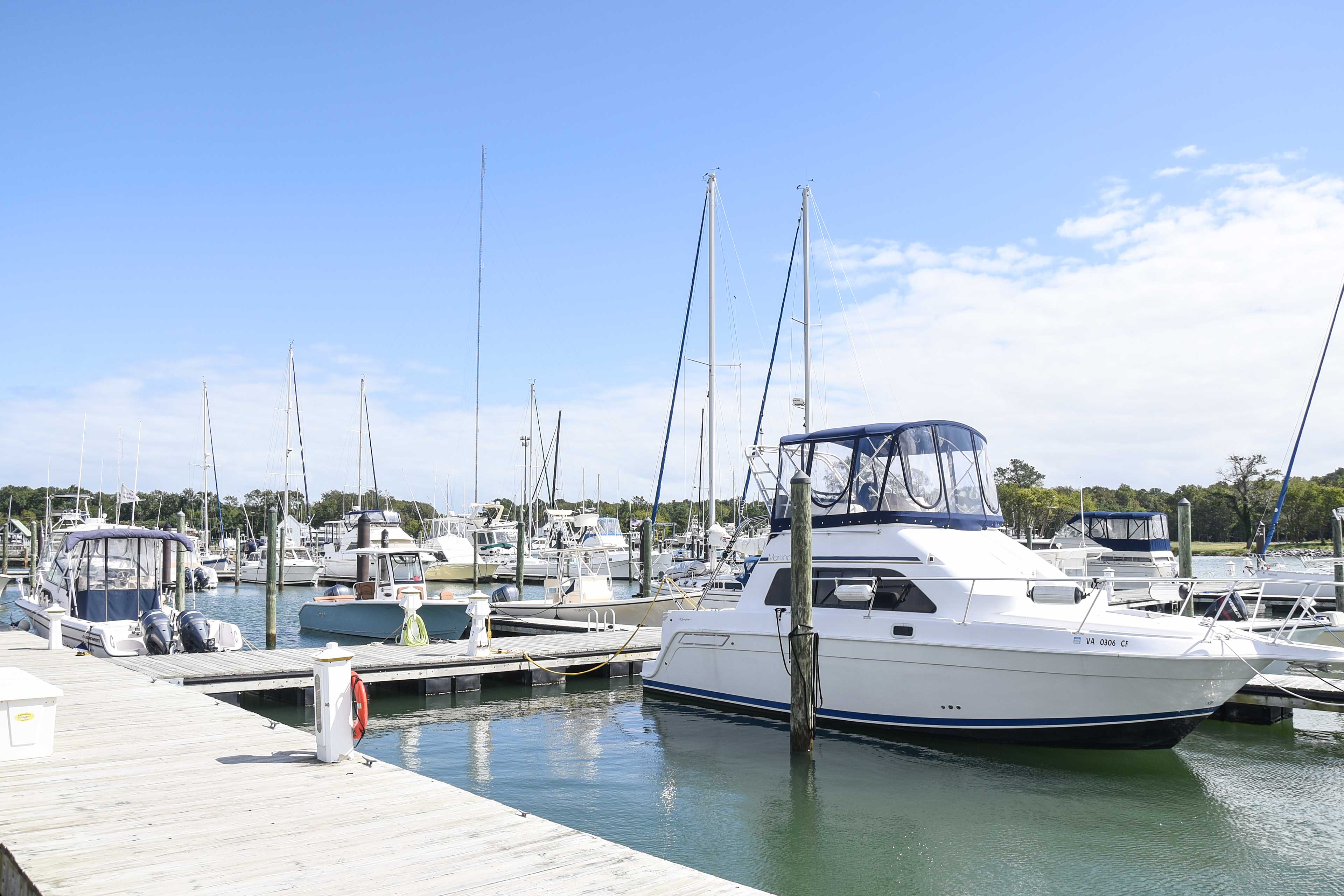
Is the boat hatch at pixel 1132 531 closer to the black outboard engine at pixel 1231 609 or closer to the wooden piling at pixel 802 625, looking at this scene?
the black outboard engine at pixel 1231 609

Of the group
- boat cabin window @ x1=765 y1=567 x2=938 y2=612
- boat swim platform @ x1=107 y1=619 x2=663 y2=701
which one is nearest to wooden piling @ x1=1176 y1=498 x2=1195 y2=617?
boat cabin window @ x1=765 y1=567 x2=938 y2=612

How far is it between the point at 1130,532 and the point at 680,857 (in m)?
33.0

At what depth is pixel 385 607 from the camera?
2334 cm

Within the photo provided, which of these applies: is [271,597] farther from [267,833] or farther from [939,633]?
[267,833]

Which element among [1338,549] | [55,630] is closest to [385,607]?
[55,630]

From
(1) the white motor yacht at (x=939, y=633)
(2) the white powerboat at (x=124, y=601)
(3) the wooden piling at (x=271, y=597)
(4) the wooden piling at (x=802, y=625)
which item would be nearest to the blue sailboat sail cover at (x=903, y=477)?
(1) the white motor yacht at (x=939, y=633)

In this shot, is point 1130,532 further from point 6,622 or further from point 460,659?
point 6,622

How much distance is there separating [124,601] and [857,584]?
15.6 m

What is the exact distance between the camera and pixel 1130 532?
35969 millimetres

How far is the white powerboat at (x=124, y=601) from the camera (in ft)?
55.9

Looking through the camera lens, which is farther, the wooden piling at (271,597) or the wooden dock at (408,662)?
the wooden piling at (271,597)

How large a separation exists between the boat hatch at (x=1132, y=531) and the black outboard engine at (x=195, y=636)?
31.2 meters

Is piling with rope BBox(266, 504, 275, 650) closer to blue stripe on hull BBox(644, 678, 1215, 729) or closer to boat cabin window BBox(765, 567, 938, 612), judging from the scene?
blue stripe on hull BBox(644, 678, 1215, 729)

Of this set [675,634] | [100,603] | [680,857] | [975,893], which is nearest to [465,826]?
[680,857]
